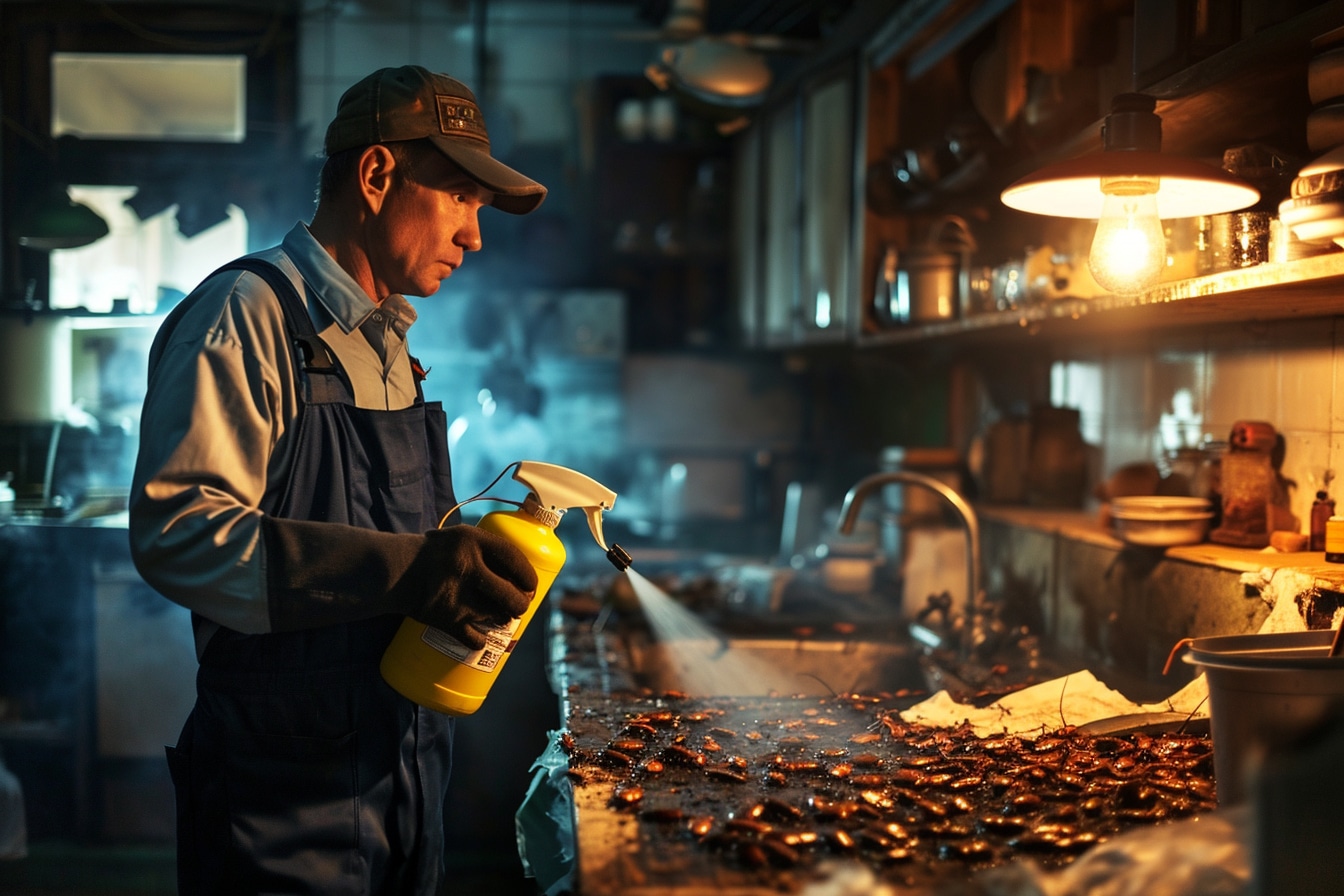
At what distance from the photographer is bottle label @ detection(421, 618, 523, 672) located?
160cm

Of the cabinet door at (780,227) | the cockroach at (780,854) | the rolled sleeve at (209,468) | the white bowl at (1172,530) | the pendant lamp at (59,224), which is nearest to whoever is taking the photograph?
the cockroach at (780,854)

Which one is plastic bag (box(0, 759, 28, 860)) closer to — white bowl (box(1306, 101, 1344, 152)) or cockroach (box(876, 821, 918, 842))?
cockroach (box(876, 821, 918, 842))

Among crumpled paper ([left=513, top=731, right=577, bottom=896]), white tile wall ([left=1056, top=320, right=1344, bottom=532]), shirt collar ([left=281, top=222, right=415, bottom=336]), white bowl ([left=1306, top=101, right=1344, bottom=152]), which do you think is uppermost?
white bowl ([left=1306, top=101, right=1344, bottom=152])

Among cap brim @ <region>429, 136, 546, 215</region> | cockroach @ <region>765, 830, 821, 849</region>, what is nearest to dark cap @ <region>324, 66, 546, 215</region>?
cap brim @ <region>429, 136, 546, 215</region>

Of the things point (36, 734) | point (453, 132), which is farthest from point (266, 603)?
point (36, 734)

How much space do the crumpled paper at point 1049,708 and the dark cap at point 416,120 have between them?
1.22 meters

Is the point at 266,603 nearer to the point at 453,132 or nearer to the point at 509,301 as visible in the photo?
the point at 453,132

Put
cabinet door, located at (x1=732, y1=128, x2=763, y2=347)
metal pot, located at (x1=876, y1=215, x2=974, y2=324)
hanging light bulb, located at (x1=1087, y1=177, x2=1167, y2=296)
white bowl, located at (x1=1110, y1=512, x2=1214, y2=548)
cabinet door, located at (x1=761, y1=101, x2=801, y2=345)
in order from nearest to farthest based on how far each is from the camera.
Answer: hanging light bulb, located at (x1=1087, y1=177, x2=1167, y2=296)
white bowl, located at (x1=1110, y1=512, x2=1214, y2=548)
metal pot, located at (x1=876, y1=215, x2=974, y2=324)
cabinet door, located at (x1=761, y1=101, x2=801, y2=345)
cabinet door, located at (x1=732, y1=128, x2=763, y2=347)

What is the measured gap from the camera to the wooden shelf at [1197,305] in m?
1.64

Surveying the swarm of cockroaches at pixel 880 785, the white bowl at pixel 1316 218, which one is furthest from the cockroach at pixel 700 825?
the white bowl at pixel 1316 218

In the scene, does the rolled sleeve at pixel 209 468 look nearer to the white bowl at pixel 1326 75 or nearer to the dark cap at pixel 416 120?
the dark cap at pixel 416 120

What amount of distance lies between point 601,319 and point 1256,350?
3.44 meters

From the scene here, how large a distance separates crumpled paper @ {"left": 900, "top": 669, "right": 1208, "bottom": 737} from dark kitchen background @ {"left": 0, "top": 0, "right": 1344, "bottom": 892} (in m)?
0.26

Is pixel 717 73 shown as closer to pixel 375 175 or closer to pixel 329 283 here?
pixel 375 175
